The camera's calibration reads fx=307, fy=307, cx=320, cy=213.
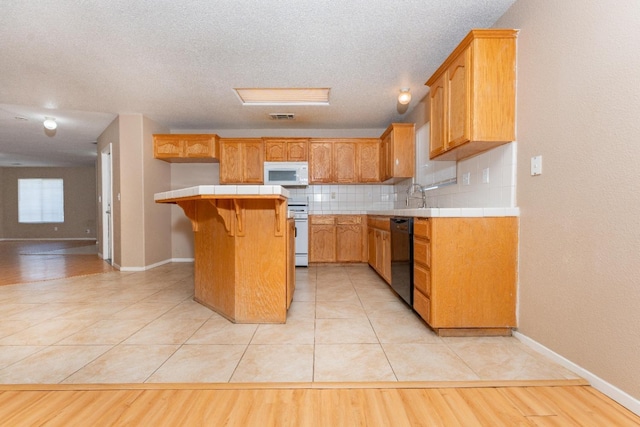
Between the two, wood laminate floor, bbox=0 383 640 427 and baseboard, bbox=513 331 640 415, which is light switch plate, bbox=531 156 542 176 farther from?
wood laminate floor, bbox=0 383 640 427

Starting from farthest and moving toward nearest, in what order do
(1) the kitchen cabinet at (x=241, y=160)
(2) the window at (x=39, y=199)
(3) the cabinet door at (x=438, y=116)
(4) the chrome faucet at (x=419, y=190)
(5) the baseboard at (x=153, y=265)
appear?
(2) the window at (x=39, y=199)
(1) the kitchen cabinet at (x=241, y=160)
(5) the baseboard at (x=153, y=265)
(4) the chrome faucet at (x=419, y=190)
(3) the cabinet door at (x=438, y=116)

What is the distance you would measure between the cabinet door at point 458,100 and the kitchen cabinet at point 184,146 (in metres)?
3.70

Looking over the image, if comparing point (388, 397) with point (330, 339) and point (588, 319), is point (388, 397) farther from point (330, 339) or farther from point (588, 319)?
point (588, 319)

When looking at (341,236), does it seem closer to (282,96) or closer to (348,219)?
(348,219)

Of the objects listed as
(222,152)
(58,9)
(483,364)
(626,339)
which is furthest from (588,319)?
(222,152)

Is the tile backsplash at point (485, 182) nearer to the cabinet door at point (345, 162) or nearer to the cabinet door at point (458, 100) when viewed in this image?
the cabinet door at point (458, 100)

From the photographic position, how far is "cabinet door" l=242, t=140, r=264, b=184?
198 inches

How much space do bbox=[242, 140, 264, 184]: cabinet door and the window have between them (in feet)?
27.3

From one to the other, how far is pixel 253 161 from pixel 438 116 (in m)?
3.17

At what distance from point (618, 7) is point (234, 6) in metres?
2.19

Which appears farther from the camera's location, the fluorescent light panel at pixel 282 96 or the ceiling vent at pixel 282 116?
the ceiling vent at pixel 282 116

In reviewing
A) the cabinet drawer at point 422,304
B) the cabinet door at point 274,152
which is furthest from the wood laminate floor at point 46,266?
the cabinet drawer at point 422,304

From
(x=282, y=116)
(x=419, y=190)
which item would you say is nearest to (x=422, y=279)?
(x=419, y=190)

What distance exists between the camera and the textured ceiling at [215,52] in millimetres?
2229
